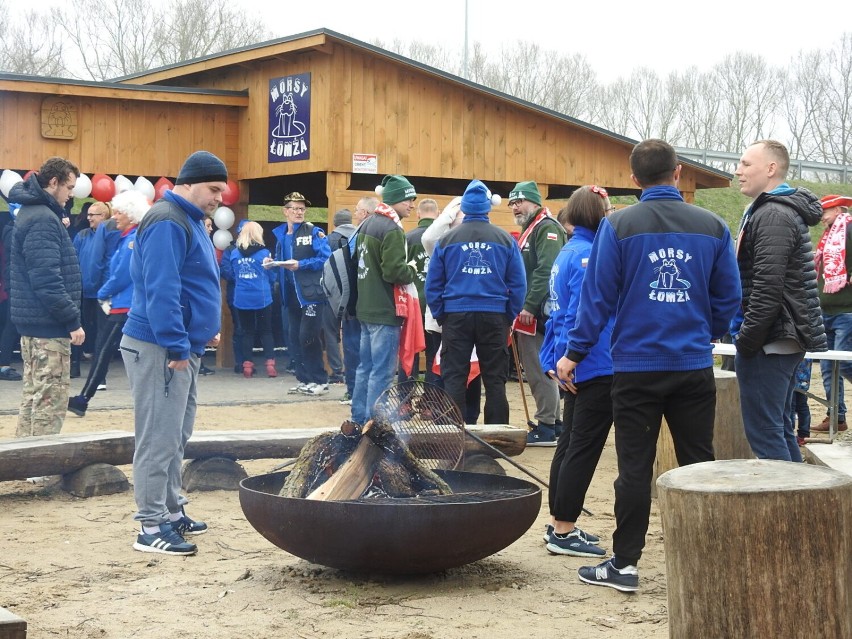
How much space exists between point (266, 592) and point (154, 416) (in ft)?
4.13

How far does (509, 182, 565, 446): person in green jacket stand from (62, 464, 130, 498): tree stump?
3567 mm

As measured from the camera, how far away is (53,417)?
7.88 metres

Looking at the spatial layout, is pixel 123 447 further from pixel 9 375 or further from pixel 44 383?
pixel 9 375

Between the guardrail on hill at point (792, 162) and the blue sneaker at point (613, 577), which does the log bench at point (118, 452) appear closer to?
the blue sneaker at point (613, 577)

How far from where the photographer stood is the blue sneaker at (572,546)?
5750 millimetres

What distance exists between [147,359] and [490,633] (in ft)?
7.77

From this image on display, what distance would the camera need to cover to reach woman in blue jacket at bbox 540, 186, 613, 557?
18.3 ft

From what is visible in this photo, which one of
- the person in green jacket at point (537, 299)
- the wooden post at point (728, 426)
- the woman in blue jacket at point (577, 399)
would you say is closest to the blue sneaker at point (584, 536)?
the woman in blue jacket at point (577, 399)

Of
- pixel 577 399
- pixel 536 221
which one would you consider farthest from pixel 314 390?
pixel 577 399

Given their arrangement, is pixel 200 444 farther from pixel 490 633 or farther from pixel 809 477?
pixel 809 477

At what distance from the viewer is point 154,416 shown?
229 inches

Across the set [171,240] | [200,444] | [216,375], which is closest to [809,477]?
[171,240]

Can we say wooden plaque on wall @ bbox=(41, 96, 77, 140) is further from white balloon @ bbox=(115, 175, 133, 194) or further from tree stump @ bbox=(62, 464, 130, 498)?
tree stump @ bbox=(62, 464, 130, 498)

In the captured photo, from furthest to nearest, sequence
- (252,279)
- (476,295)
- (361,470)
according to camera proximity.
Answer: (252,279)
(476,295)
(361,470)
